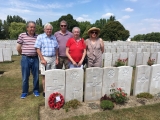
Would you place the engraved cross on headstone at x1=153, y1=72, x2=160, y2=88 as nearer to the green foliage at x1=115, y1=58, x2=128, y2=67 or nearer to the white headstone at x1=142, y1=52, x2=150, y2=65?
the green foliage at x1=115, y1=58, x2=128, y2=67

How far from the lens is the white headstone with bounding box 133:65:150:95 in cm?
421

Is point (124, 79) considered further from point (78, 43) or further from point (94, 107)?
point (78, 43)

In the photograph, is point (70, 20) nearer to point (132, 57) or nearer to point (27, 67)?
point (132, 57)

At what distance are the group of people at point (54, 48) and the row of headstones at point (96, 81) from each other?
39cm

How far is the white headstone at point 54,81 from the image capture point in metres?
3.48

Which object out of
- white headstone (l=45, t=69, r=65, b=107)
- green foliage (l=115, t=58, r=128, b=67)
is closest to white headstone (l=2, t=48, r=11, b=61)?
white headstone (l=45, t=69, r=65, b=107)

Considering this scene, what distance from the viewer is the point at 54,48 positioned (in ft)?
12.7

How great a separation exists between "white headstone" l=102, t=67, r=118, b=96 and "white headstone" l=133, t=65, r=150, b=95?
72 cm

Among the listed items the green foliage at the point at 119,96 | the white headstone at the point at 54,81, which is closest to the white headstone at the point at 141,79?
the green foliage at the point at 119,96

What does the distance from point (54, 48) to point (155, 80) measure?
11.2ft

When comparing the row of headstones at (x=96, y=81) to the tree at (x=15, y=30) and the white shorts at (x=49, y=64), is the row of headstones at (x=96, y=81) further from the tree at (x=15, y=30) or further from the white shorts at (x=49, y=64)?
the tree at (x=15, y=30)

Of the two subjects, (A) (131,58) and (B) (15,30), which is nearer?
(A) (131,58)

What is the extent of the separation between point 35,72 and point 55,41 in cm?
116

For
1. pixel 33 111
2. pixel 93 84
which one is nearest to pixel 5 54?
pixel 33 111
